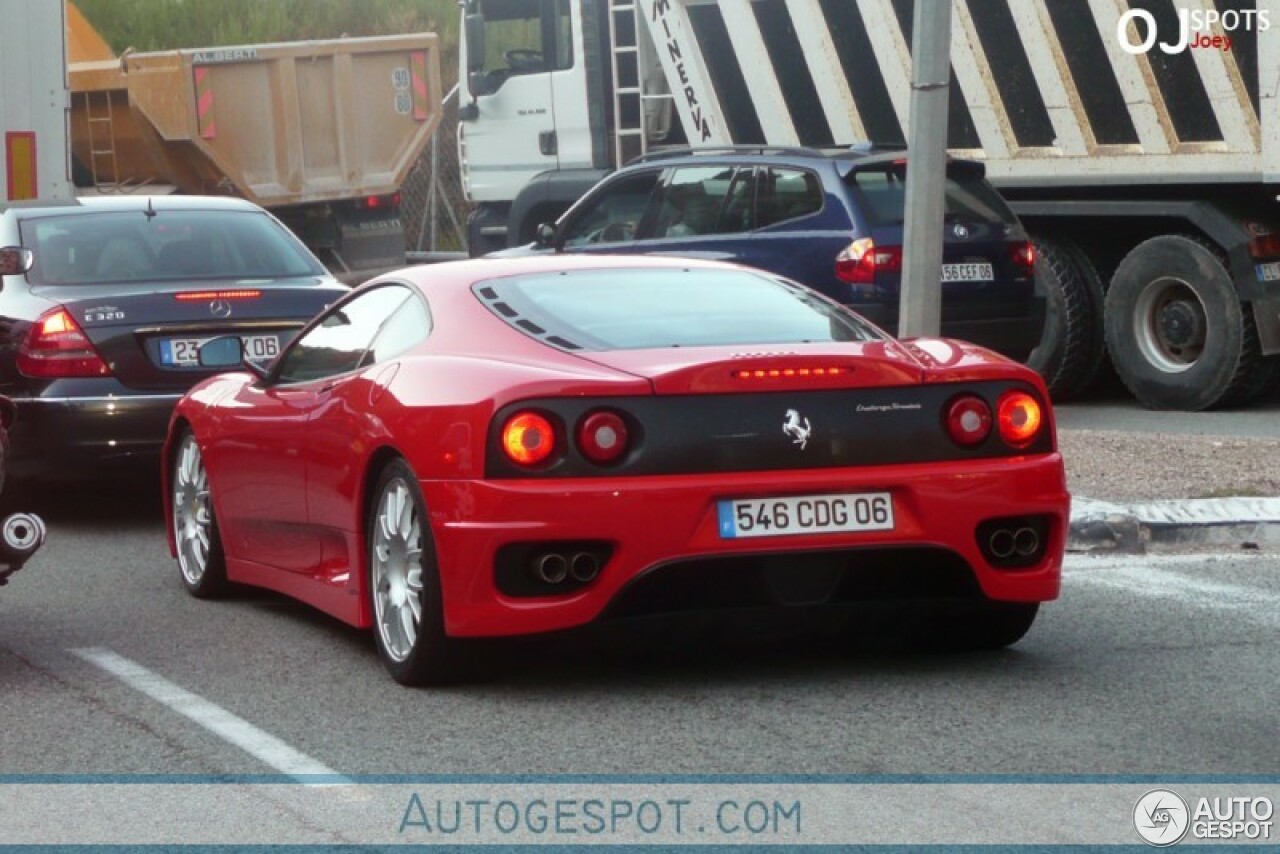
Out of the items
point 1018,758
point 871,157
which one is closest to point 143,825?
point 1018,758

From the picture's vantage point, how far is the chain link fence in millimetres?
32156

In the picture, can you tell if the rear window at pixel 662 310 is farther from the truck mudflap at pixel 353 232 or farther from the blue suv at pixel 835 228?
the truck mudflap at pixel 353 232

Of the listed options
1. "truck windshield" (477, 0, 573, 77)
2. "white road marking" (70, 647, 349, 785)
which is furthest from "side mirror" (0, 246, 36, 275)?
"truck windshield" (477, 0, 573, 77)

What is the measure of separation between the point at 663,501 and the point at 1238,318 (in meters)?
8.89

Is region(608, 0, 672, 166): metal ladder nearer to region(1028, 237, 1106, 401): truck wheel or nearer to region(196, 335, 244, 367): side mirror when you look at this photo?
region(1028, 237, 1106, 401): truck wheel

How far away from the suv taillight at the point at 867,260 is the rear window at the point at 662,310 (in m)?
6.32

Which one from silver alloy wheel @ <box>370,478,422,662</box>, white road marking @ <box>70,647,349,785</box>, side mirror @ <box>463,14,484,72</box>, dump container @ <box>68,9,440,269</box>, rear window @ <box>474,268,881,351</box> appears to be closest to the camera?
white road marking @ <box>70,647,349,785</box>

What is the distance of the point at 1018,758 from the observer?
5.98 meters

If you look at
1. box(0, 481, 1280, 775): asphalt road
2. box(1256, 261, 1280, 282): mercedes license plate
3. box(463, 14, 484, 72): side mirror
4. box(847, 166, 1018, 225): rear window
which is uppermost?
box(463, 14, 484, 72): side mirror

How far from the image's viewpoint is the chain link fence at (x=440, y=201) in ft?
105

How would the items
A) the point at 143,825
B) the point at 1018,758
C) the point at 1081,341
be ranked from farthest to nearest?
the point at 1081,341 → the point at 1018,758 → the point at 143,825

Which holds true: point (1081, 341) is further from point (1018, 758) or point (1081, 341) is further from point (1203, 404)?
point (1018, 758)

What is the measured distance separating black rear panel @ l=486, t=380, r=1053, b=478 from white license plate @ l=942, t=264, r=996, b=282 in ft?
26.4

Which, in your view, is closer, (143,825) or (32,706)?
(143,825)
